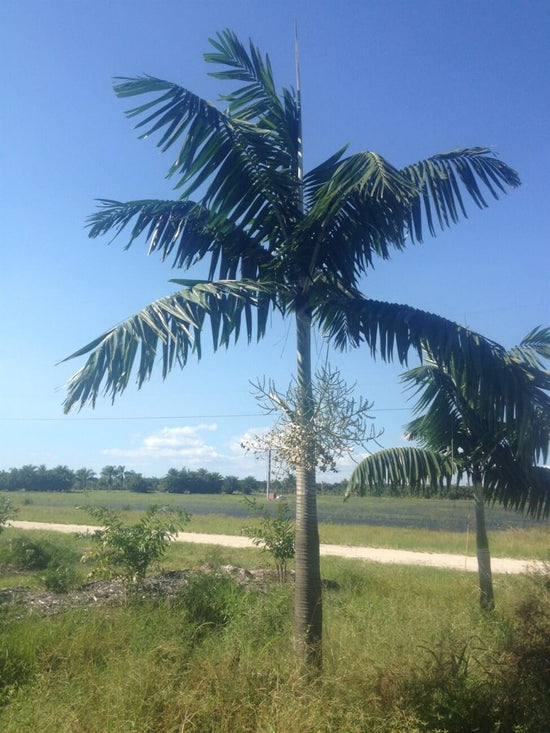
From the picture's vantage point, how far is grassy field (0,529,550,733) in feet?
14.2

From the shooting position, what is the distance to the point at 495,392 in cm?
522

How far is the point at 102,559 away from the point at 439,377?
5014 mm

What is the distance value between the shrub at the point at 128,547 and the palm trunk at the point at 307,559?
3.69 meters

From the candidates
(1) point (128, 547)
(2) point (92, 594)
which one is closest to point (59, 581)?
(2) point (92, 594)

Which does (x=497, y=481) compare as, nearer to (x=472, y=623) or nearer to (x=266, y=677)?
(x=472, y=623)

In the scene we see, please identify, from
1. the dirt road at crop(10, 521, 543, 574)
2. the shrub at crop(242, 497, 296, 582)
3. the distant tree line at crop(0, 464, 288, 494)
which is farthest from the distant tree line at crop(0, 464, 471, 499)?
the shrub at crop(242, 497, 296, 582)

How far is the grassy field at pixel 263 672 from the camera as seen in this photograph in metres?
4.33

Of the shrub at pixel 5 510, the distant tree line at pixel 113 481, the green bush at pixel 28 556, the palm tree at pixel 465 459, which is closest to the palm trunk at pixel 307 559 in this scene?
the palm tree at pixel 465 459

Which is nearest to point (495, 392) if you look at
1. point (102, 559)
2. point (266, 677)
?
point (266, 677)

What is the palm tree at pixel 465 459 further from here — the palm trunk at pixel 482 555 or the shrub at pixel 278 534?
the shrub at pixel 278 534

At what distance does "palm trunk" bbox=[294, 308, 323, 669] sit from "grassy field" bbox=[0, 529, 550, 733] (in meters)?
0.18

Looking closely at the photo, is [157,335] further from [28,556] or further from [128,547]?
[28,556]

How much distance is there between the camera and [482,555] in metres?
9.38

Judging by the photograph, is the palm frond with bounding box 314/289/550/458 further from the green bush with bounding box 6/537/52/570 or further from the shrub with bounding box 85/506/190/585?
the green bush with bounding box 6/537/52/570
